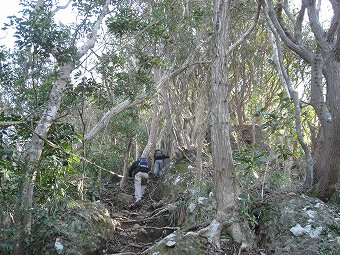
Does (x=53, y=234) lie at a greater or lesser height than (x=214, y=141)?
Answer: lesser

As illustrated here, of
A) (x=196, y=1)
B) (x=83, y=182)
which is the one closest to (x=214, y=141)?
(x=83, y=182)

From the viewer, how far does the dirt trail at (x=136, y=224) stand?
22.5 feet

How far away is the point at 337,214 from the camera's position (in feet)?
17.5

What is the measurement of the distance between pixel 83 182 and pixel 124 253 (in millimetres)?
2442

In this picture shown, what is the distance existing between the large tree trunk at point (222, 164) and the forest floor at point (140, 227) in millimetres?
248

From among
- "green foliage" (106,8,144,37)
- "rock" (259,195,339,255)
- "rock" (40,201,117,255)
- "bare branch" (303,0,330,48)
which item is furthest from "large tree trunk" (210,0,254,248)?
"rock" (40,201,117,255)

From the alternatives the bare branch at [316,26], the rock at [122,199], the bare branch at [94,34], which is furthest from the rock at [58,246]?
the bare branch at [316,26]

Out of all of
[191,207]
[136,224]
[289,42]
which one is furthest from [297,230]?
[136,224]

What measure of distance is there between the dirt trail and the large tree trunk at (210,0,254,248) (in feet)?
5.97

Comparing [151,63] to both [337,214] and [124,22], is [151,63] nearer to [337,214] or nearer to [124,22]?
[124,22]

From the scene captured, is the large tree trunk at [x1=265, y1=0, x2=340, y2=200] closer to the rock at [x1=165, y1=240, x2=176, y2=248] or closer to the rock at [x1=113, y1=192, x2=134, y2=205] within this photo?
the rock at [x1=165, y1=240, x2=176, y2=248]

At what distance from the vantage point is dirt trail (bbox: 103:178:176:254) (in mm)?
6852

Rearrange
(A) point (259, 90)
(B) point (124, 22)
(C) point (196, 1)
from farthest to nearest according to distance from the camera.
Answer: (A) point (259, 90) → (C) point (196, 1) → (B) point (124, 22)

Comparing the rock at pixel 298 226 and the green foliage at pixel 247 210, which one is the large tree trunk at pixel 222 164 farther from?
the rock at pixel 298 226
